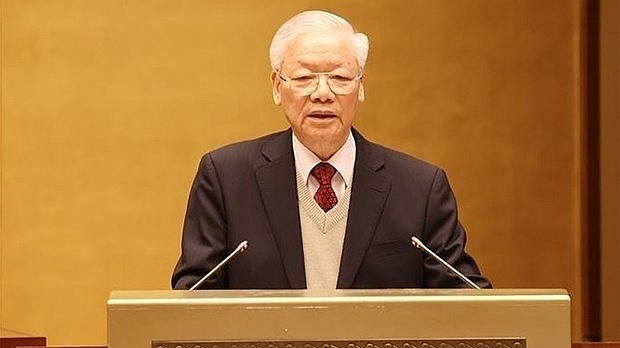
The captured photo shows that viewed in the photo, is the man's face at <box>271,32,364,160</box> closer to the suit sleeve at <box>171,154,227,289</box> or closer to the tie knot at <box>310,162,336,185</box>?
the tie knot at <box>310,162,336,185</box>

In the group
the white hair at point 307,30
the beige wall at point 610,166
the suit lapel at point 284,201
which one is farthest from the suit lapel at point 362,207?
the beige wall at point 610,166

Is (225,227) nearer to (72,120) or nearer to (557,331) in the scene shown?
(557,331)

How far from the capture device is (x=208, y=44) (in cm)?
566

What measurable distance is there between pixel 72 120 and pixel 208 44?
587 mm

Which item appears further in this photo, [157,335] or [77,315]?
[77,315]

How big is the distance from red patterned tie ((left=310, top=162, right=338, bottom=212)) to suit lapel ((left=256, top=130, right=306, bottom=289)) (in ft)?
0.18

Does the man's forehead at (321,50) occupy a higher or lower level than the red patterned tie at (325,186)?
higher

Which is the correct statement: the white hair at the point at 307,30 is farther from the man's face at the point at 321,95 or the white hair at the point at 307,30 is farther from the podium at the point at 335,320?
the podium at the point at 335,320

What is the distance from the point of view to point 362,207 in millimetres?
3395

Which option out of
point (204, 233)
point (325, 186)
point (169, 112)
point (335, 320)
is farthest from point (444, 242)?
point (169, 112)

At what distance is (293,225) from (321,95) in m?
0.30

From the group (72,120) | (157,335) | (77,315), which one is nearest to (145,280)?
(77,315)

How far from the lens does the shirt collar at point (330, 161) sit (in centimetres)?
346

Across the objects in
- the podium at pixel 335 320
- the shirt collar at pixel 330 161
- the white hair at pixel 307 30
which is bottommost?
the podium at pixel 335 320
